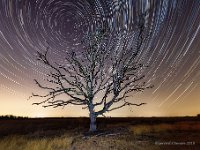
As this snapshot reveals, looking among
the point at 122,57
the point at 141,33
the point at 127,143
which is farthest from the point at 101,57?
the point at 127,143

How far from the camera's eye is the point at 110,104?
25500mm

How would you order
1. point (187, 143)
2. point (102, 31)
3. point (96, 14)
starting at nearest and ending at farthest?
point (187, 143)
point (96, 14)
point (102, 31)

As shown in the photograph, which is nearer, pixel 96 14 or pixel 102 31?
pixel 96 14

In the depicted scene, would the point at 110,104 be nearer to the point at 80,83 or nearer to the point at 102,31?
the point at 80,83

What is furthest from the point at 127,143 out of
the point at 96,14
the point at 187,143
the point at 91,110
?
the point at 96,14

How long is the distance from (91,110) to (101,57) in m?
4.22

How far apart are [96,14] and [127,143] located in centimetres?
970

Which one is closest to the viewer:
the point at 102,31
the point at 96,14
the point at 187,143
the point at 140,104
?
the point at 187,143

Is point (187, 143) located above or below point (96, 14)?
below

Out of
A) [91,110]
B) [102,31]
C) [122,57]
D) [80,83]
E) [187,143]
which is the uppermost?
[102,31]

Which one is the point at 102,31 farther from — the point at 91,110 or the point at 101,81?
the point at 91,110

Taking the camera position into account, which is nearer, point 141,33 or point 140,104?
point 141,33

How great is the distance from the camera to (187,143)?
55.4 ft

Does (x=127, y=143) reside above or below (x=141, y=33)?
below
